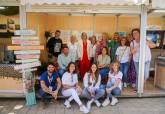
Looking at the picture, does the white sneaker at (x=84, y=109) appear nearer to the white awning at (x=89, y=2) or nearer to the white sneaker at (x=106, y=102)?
the white sneaker at (x=106, y=102)

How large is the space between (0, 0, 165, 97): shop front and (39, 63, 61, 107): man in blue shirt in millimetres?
639

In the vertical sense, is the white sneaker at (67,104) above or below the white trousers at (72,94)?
below

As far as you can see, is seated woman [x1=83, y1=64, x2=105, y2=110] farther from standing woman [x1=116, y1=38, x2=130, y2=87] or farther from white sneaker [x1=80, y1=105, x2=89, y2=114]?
standing woman [x1=116, y1=38, x2=130, y2=87]

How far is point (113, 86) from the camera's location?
19.0 ft

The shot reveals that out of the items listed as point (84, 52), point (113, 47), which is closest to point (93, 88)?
point (84, 52)

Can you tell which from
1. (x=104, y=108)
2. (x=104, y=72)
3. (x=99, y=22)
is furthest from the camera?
(x=99, y=22)

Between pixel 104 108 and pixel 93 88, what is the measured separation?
0.49 meters

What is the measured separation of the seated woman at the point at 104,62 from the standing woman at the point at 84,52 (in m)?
0.40

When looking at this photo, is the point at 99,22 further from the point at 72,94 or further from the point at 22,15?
the point at 72,94

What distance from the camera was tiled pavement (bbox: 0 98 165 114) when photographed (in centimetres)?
534

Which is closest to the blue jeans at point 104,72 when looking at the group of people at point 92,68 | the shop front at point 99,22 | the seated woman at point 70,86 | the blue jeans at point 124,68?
the group of people at point 92,68

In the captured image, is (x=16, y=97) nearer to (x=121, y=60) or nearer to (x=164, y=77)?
(x=121, y=60)

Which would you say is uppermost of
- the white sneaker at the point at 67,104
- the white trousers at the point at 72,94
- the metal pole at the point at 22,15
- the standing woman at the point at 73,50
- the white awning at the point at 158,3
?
the white awning at the point at 158,3

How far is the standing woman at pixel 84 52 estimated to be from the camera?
6.76m
